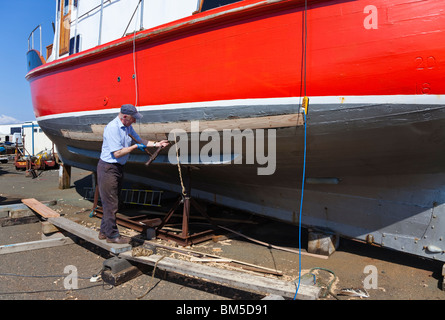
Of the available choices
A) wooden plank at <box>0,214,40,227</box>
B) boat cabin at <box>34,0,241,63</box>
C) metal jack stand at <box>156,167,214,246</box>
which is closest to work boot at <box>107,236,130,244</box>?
metal jack stand at <box>156,167,214,246</box>

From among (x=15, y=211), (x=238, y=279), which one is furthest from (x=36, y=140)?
(x=238, y=279)

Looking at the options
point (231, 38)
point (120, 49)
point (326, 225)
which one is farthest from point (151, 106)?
point (326, 225)

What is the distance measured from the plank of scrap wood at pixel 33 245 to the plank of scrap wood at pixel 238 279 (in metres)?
1.33

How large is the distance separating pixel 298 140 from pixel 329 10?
1.03 m

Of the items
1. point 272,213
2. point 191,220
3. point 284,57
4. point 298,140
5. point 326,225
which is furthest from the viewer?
point 191,220

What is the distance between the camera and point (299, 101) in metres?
2.57

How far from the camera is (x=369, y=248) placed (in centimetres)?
360

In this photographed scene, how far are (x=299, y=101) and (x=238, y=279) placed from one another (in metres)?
1.46

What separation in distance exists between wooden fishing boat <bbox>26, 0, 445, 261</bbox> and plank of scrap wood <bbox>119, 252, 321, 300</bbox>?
0.99m

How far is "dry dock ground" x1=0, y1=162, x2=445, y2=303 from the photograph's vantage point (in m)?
2.62

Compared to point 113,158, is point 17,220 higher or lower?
lower

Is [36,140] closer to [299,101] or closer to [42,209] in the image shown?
[42,209]

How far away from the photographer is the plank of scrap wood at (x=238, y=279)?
220cm
